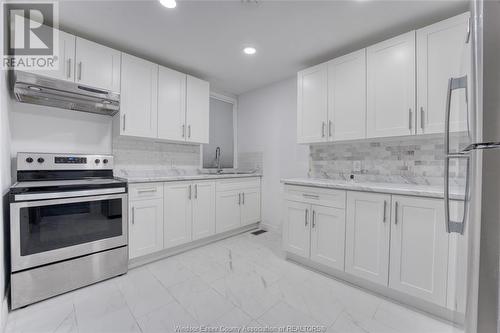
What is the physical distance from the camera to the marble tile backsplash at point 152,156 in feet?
8.70

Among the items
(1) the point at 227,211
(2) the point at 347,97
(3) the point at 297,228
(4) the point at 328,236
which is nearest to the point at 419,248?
(4) the point at 328,236

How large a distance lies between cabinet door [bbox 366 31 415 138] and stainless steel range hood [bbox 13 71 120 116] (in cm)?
258

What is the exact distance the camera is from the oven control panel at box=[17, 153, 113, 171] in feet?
6.42

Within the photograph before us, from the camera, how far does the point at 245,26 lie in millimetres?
2021

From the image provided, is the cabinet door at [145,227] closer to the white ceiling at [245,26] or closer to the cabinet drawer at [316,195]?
the cabinet drawer at [316,195]

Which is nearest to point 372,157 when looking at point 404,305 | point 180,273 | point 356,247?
point 356,247

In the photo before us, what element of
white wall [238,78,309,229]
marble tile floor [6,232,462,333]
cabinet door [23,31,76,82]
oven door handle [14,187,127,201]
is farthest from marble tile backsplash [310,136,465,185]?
cabinet door [23,31,76,82]

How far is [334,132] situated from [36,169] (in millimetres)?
2967

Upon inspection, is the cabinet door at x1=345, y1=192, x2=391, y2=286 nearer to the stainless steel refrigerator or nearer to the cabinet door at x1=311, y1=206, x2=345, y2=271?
the cabinet door at x1=311, y1=206, x2=345, y2=271

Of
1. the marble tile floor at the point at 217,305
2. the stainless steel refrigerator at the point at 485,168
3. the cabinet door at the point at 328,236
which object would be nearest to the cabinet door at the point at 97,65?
the marble tile floor at the point at 217,305

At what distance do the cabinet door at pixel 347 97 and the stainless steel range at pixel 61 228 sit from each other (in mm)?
2285

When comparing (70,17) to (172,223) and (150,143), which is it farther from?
(172,223)

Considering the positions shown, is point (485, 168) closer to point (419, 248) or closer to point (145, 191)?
point (419, 248)

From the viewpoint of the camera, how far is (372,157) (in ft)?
7.80
